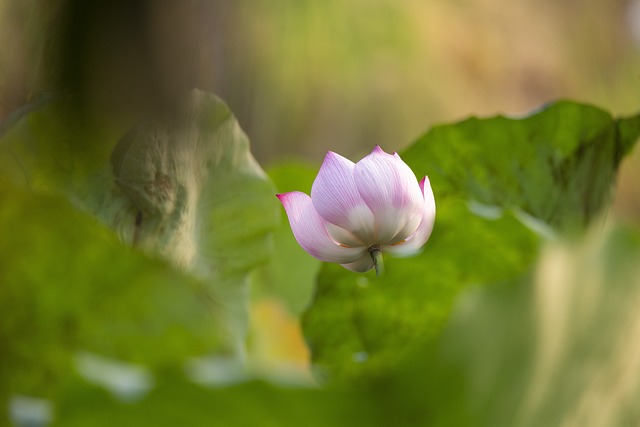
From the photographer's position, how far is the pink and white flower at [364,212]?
13 cm

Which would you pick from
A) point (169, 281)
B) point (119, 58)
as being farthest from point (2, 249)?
point (119, 58)

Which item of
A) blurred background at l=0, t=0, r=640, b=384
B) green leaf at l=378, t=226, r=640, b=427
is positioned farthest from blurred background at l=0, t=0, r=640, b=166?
green leaf at l=378, t=226, r=640, b=427

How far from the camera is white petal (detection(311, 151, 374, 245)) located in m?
0.13

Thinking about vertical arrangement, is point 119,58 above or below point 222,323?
above

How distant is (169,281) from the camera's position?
84 mm

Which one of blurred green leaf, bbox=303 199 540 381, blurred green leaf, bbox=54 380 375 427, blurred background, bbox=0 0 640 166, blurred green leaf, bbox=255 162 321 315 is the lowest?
blurred green leaf, bbox=54 380 375 427

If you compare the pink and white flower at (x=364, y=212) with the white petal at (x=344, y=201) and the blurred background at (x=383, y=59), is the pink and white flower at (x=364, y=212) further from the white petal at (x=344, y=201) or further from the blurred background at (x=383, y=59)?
the blurred background at (x=383, y=59)

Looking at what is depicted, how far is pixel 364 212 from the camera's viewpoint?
132mm

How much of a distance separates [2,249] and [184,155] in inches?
2.7

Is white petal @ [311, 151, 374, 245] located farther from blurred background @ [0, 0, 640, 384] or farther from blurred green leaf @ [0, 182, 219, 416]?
blurred background @ [0, 0, 640, 384]

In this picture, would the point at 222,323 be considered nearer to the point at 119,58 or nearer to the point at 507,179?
the point at 507,179

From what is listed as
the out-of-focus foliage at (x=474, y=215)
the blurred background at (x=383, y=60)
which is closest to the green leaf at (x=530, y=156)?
the out-of-focus foliage at (x=474, y=215)

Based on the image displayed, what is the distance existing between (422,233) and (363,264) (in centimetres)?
1

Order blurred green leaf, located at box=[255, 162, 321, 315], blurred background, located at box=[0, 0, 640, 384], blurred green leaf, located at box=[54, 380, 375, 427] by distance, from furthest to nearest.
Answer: blurred background, located at box=[0, 0, 640, 384]
blurred green leaf, located at box=[255, 162, 321, 315]
blurred green leaf, located at box=[54, 380, 375, 427]
